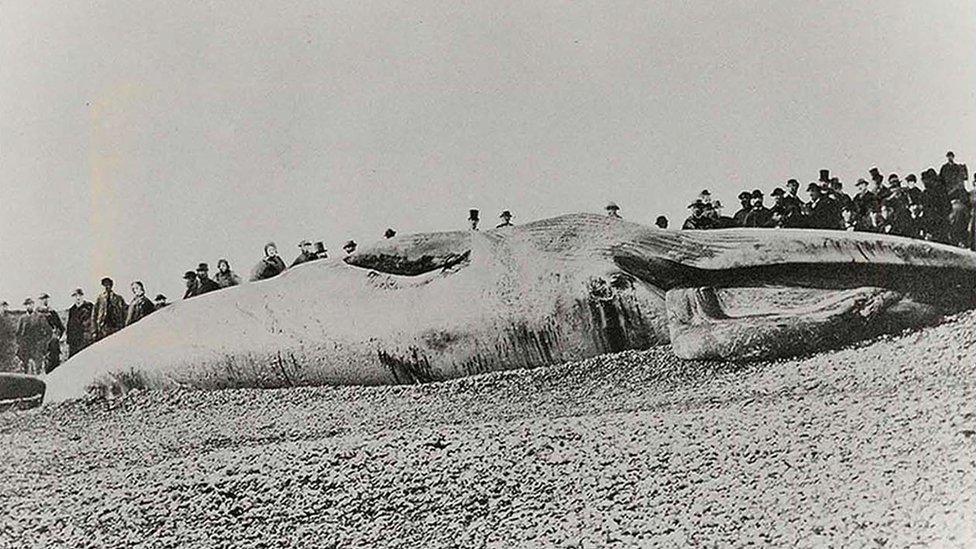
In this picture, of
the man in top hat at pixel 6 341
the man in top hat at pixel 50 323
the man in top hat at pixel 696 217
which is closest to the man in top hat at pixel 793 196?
the man in top hat at pixel 696 217

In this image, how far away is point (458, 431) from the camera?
9.91 ft

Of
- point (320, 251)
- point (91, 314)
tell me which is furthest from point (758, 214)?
point (91, 314)

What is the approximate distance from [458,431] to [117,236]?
1.27 meters

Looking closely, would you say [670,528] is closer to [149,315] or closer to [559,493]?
[559,493]

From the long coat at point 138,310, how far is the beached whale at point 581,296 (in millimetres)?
273

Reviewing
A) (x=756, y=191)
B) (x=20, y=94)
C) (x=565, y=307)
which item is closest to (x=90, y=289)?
(x=20, y=94)

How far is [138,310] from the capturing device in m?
3.19

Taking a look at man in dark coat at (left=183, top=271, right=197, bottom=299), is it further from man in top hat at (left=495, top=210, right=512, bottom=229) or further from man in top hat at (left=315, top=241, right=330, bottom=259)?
man in top hat at (left=495, top=210, right=512, bottom=229)

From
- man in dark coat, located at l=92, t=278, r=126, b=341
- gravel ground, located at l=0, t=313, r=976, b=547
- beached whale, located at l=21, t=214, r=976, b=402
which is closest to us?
gravel ground, located at l=0, t=313, r=976, b=547

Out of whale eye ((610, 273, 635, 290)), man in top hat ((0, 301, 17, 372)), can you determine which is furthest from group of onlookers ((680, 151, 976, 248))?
man in top hat ((0, 301, 17, 372))

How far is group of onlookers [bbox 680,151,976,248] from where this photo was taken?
3.14 metres

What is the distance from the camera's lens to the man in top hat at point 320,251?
123 inches

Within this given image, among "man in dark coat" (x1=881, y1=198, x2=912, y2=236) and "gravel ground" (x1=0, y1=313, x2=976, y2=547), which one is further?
"man in dark coat" (x1=881, y1=198, x2=912, y2=236)

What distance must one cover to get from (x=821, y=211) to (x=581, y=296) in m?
0.82
